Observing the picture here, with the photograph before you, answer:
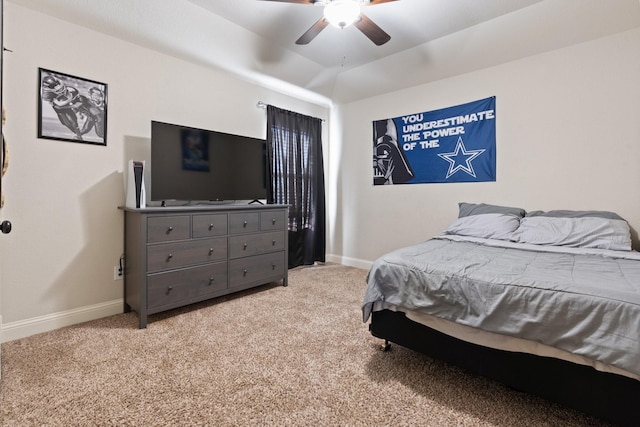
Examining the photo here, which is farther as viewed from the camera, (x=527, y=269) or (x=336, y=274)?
(x=336, y=274)

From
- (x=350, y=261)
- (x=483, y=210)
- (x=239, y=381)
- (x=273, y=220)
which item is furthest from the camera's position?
(x=350, y=261)

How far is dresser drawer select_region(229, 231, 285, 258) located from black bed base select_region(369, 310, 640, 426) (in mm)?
1698

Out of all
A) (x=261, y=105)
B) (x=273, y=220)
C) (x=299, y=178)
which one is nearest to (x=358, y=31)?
(x=261, y=105)

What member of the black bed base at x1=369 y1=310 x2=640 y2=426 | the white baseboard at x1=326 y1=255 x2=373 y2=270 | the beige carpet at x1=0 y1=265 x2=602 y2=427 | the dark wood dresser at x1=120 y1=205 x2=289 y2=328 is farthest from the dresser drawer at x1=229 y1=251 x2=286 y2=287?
the black bed base at x1=369 y1=310 x2=640 y2=426

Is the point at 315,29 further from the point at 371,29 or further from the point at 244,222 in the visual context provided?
the point at 244,222

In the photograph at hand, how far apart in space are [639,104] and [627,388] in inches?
96.8

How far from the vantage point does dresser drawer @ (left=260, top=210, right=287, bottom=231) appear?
312 centimetres

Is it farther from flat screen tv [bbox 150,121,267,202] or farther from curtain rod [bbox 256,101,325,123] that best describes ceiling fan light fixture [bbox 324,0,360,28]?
curtain rod [bbox 256,101,325,123]

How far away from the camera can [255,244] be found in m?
3.04

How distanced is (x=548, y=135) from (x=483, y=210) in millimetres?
896

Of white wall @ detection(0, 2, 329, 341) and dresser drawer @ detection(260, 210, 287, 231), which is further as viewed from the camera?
dresser drawer @ detection(260, 210, 287, 231)

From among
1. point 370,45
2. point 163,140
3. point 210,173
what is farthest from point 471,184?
point 163,140

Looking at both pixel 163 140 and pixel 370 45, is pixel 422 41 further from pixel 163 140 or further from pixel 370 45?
pixel 163 140

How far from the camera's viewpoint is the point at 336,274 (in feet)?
12.8
